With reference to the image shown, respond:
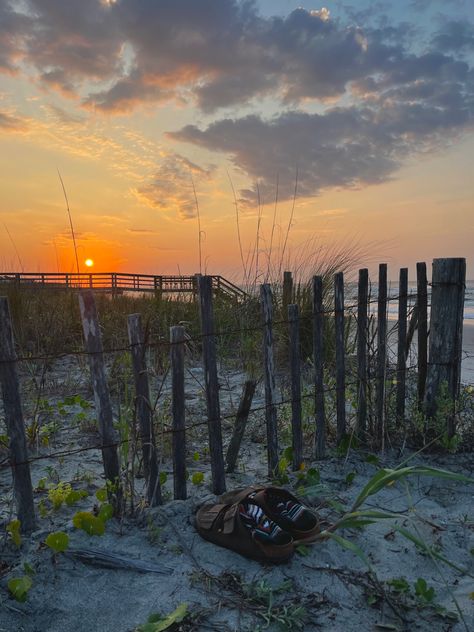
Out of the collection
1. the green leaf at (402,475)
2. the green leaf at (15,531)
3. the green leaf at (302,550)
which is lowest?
the green leaf at (302,550)

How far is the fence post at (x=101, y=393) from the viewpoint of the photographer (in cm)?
219

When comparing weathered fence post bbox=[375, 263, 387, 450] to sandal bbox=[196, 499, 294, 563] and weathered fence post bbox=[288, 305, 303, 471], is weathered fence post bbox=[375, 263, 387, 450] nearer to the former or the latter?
weathered fence post bbox=[288, 305, 303, 471]

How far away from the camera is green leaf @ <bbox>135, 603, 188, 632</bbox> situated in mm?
1671

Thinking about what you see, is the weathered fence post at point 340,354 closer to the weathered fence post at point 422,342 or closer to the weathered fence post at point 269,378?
the weathered fence post at point 269,378

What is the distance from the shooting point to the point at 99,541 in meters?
2.16

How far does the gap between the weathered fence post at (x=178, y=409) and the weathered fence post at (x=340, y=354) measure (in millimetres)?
1136

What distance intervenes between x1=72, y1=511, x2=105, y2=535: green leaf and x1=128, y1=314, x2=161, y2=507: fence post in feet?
1.13

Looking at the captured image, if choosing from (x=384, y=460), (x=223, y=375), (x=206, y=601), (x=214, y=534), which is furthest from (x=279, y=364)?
(x=206, y=601)

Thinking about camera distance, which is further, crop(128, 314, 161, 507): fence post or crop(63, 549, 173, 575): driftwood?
crop(128, 314, 161, 507): fence post

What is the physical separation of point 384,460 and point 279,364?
8.31ft

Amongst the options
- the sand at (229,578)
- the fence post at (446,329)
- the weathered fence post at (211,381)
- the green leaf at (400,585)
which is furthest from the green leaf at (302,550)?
the fence post at (446,329)

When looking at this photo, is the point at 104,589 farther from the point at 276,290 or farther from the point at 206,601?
the point at 276,290

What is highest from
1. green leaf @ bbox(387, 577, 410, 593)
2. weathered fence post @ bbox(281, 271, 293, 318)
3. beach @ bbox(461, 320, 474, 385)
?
weathered fence post @ bbox(281, 271, 293, 318)

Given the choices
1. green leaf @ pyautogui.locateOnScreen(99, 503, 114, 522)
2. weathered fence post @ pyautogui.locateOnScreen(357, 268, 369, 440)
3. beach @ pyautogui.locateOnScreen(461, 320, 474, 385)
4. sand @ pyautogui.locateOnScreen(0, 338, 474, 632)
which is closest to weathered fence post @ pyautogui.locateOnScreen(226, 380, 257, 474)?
sand @ pyautogui.locateOnScreen(0, 338, 474, 632)
